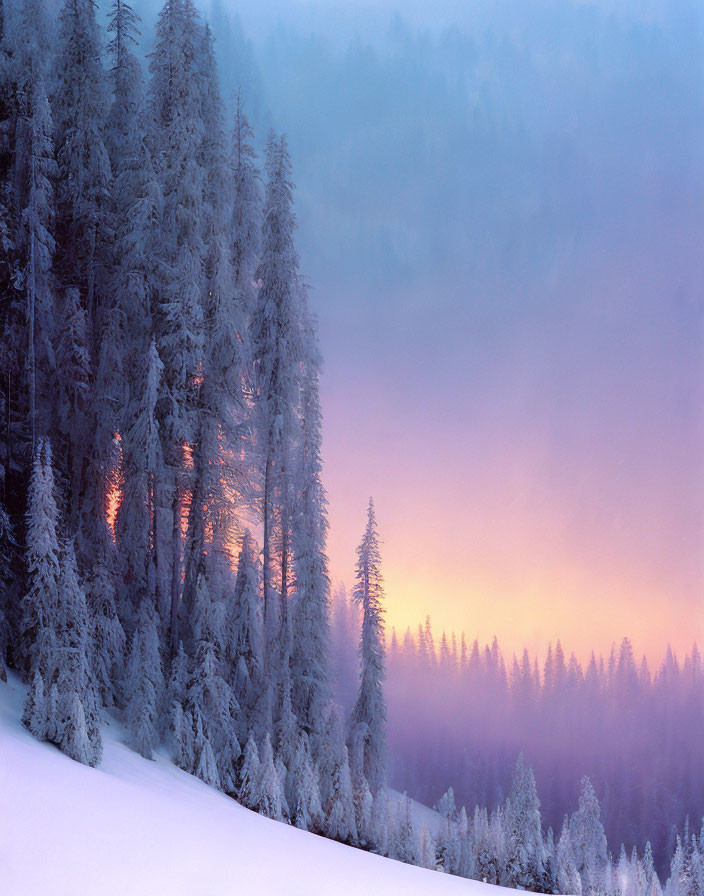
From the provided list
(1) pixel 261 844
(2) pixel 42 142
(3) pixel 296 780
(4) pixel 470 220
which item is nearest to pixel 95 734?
(1) pixel 261 844

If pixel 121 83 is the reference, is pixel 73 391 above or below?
below

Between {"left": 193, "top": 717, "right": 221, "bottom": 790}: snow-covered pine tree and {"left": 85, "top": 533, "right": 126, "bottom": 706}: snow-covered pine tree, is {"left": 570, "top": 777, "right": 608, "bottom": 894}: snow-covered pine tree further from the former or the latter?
{"left": 85, "top": 533, "right": 126, "bottom": 706}: snow-covered pine tree

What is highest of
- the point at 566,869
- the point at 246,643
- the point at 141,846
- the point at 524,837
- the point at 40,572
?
the point at 40,572

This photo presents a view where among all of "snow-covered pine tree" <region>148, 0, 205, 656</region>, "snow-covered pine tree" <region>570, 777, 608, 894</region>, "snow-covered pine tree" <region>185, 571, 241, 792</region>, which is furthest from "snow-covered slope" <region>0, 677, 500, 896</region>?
"snow-covered pine tree" <region>570, 777, 608, 894</region>

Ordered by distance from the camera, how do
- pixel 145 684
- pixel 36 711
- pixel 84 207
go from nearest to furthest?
pixel 36 711 < pixel 145 684 < pixel 84 207

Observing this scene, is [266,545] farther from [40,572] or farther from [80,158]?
[80,158]

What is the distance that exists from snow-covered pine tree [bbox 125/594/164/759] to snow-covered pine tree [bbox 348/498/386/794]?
3272 mm

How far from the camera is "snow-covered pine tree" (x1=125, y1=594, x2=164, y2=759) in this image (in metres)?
8.40

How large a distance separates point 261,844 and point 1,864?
2119 millimetres

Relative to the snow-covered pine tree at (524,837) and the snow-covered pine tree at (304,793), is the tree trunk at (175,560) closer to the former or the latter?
the snow-covered pine tree at (304,793)

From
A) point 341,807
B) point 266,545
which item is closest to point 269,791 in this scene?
point 341,807

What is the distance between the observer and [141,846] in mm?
4656

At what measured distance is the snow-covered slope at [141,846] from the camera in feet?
13.5

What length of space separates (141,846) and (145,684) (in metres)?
4.35
